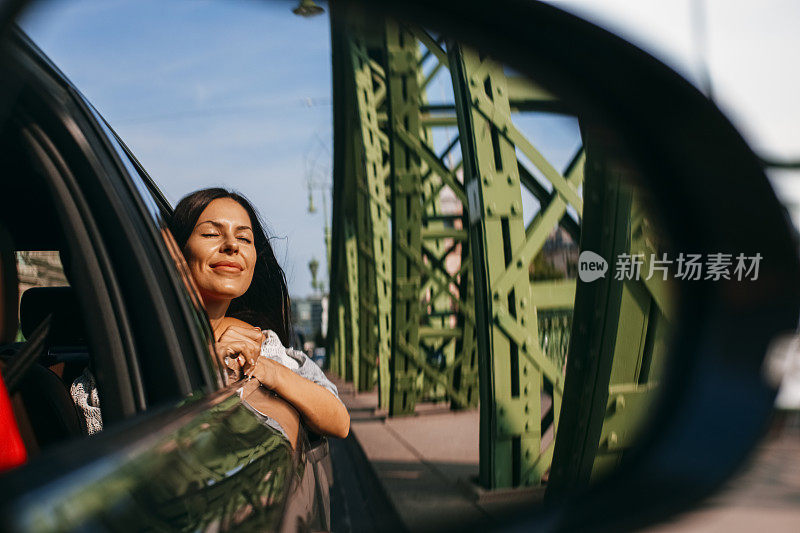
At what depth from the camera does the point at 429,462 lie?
6848 mm

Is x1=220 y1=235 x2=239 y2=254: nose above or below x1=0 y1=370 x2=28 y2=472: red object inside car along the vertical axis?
above

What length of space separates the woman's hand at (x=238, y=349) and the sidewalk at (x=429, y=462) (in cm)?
64

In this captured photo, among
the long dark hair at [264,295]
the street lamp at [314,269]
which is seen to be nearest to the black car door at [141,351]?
the long dark hair at [264,295]

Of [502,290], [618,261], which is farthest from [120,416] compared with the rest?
[502,290]

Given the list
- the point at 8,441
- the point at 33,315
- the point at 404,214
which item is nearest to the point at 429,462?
the point at 404,214

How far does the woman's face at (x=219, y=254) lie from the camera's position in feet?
7.09

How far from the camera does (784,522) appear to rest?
4.75 meters

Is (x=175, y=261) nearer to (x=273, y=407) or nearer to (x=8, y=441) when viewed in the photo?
(x=273, y=407)

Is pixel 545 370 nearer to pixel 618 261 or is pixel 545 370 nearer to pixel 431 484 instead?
pixel 431 484

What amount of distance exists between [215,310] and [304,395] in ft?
1.50

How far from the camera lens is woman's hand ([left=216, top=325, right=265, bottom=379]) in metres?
2.01

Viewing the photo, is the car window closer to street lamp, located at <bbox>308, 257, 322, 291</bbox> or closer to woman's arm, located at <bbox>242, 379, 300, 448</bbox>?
woman's arm, located at <bbox>242, 379, 300, 448</bbox>

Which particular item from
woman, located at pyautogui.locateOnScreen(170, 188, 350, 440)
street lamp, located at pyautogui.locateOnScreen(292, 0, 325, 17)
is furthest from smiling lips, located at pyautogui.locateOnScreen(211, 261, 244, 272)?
street lamp, located at pyautogui.locateOnScreen(292, 0, 325, 17)

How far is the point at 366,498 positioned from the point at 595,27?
4604 millimetres
